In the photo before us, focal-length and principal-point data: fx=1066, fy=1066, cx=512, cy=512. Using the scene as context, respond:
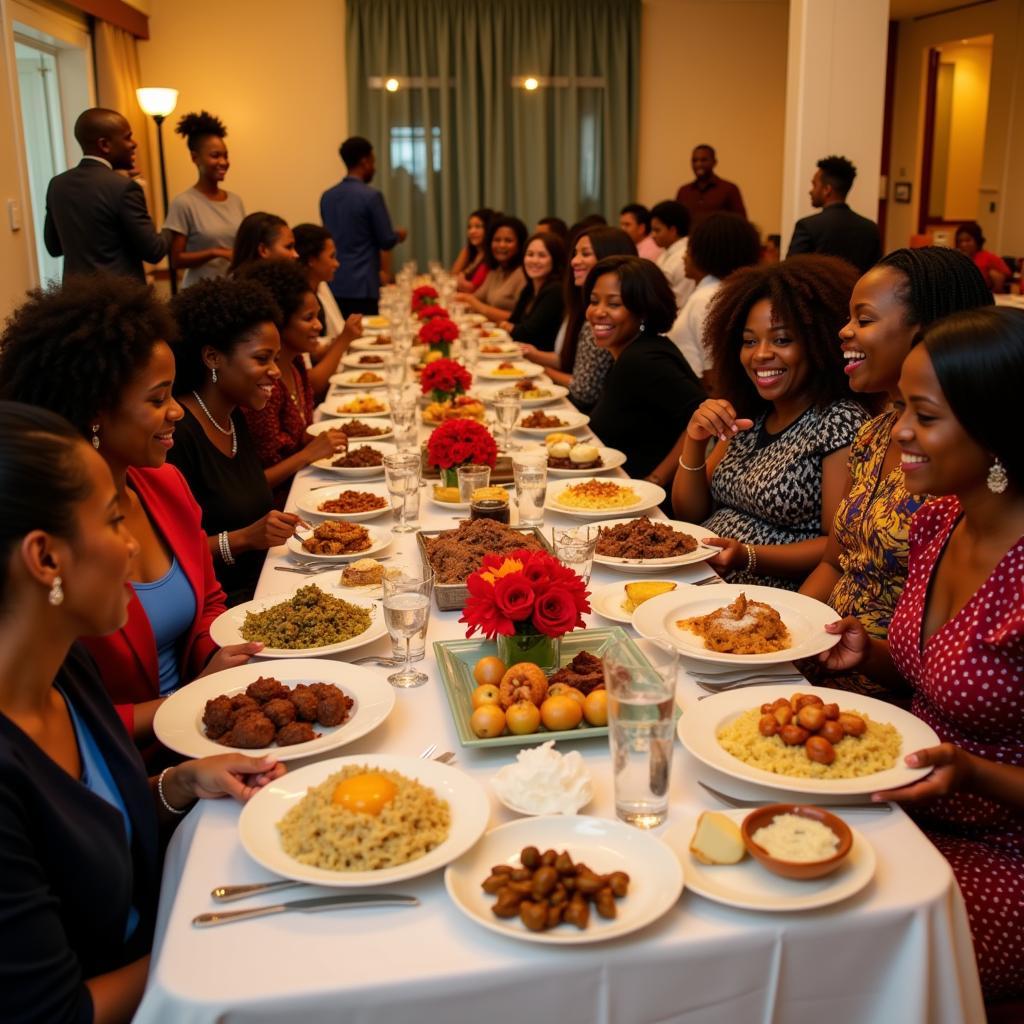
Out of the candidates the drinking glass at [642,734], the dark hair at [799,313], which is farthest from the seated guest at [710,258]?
the drinking glass at [642,734]

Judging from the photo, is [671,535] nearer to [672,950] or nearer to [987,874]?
[987,874]

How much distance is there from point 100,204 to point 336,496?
3.36 metres

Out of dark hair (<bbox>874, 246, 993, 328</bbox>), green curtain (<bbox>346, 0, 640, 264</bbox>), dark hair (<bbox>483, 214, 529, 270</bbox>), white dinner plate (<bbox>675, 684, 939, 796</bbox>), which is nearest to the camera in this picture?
white dinner plate (<bbox>675, 684, 939, 796</bbox>)

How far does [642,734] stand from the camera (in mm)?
1228

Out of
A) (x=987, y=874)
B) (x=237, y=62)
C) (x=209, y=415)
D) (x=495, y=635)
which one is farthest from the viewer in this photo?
(x=237, y=62)

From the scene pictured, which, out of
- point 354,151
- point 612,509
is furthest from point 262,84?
point 612,509

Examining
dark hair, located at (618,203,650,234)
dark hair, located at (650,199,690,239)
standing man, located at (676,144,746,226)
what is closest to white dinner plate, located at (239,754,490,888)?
dark hair, located at (650,199,690,239)

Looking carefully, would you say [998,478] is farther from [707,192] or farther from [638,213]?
[707,192]

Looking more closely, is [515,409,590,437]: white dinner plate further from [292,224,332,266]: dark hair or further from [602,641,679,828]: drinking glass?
[602,641,679,828]: drinking glass

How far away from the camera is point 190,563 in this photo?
6.62 ft

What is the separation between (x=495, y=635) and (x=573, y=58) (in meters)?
8.69

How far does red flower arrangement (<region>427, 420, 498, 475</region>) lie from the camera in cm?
265

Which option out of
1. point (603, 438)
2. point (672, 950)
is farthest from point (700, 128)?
point (672, 950)

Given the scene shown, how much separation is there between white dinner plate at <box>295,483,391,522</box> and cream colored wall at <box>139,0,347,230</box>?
282 inches
